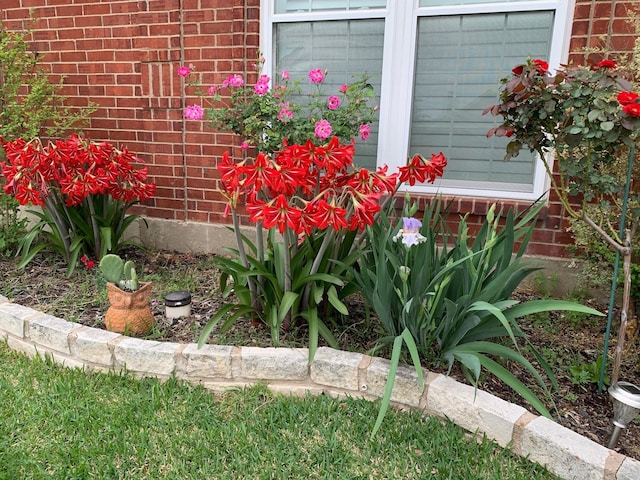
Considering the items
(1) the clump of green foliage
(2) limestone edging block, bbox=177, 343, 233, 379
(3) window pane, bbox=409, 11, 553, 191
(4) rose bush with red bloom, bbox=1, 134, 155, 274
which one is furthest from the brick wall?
(2) limestone edging block, bbox=177, 343, 233, 379

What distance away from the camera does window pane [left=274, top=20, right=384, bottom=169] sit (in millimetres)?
3508

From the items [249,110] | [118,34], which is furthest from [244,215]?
[118,34]

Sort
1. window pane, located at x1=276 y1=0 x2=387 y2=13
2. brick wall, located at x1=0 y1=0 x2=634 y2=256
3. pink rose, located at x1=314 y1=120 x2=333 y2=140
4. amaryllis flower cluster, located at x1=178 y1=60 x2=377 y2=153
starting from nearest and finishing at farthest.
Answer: pink rose, located at x1=314 y1=120 x2=333 y2=140
amaryllis flower cluster, located at x1=178 y1=60 x2=377 y2=153
window pane, located at x1=276 y1=0 x2=387 y2=13
brick wall, located at x1=0 y1=0 x2=634 y2=256

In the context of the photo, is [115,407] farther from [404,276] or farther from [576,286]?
[576,286]

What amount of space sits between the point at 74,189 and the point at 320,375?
1977 millimetres

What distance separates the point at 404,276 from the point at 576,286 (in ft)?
5.76

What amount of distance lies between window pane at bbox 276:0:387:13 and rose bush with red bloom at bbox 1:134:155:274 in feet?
5.12

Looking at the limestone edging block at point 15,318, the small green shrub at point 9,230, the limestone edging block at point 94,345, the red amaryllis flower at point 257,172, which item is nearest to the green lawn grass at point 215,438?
the limestone edging block at point 94,345

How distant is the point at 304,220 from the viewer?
205 cm

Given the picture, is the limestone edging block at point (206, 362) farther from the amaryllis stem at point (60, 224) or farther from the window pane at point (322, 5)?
the window pane at point (322, 5)

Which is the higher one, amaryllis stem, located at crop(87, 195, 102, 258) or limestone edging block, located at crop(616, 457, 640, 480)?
amaryllis stem, located at crop(87, 195, 102, 258)

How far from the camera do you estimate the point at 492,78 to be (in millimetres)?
3293

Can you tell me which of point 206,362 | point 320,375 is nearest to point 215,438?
point 206,362

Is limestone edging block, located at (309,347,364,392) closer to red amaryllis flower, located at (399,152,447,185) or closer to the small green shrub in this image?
red amaryllis flower, located at (399,152,447,185)
